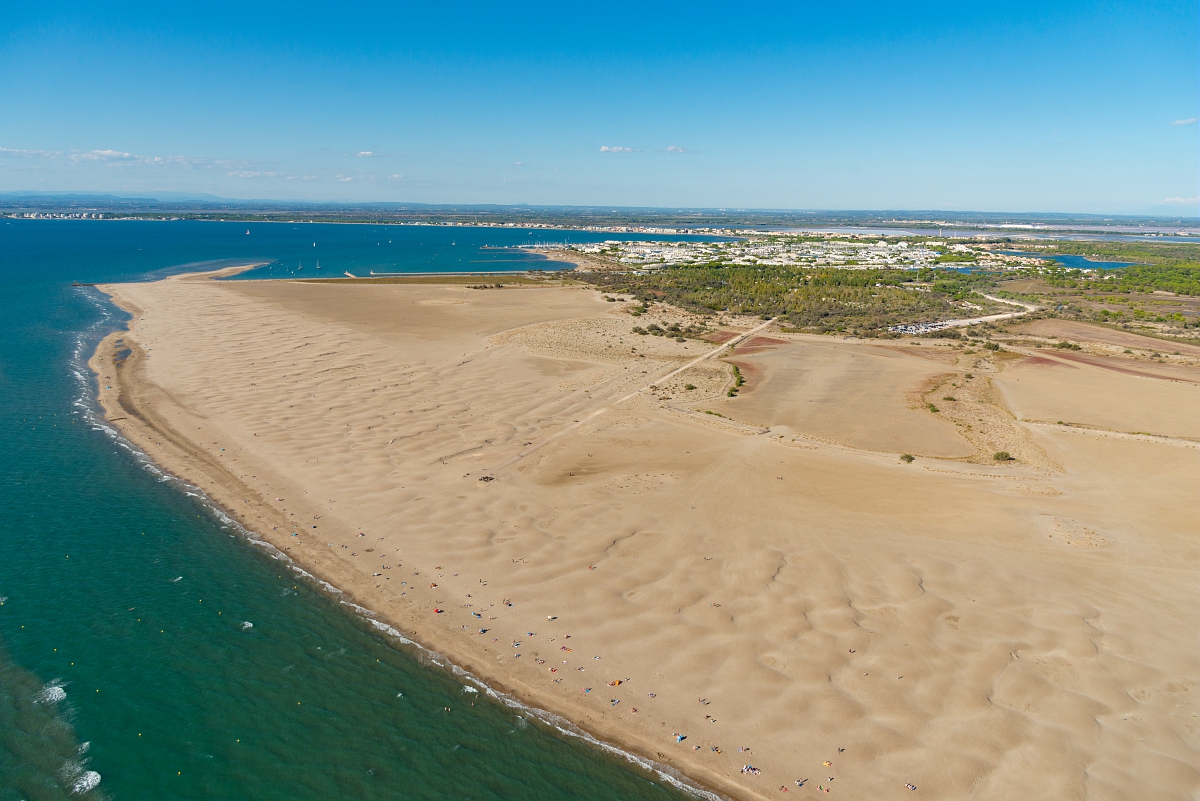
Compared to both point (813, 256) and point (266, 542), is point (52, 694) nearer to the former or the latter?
point (266, 542)

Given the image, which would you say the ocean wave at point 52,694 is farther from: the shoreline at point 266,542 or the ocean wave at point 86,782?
the shoreline at point 266,542

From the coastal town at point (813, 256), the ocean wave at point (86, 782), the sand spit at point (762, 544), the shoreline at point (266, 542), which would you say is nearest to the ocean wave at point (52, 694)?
the ocean wave at point (86, 782)

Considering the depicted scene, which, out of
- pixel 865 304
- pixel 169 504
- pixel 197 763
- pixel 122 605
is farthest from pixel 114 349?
pixel 865 304

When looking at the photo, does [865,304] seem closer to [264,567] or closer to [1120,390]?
[1120,390]

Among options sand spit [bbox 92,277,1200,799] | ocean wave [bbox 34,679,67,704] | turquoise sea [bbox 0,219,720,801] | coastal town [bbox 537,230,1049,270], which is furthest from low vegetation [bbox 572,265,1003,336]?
ocean wave [bbox 34,679,67,704]

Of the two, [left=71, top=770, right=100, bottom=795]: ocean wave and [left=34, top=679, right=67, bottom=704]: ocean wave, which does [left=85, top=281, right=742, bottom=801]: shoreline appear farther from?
[left=71, top=770, right=100, bottom=795]: ocean wave
